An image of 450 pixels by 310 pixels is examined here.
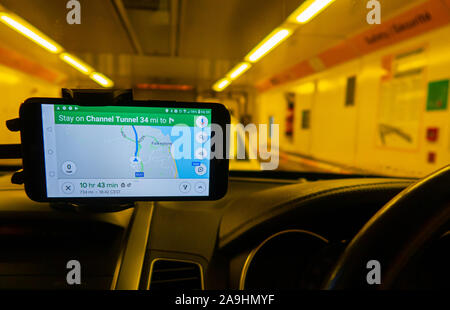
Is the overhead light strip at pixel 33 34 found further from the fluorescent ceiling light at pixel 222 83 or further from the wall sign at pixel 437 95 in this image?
the fluorescent ceiling light at pixel 222 83

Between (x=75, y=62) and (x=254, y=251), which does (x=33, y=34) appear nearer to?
(x=75, y=62)

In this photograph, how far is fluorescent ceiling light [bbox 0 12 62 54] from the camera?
3180mm

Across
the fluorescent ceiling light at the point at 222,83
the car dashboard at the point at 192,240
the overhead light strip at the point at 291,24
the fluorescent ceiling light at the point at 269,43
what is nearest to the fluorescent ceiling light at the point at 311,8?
the overhead light strip at the point at 291,24

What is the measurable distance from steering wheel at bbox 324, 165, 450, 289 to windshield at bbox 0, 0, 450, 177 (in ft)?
2.97

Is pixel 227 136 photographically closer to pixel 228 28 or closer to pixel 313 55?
pixel 228 28

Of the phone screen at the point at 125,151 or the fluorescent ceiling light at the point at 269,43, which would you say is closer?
the phone screen at the point at 125,151

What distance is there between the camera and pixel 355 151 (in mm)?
5715

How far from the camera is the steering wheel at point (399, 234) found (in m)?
0.38

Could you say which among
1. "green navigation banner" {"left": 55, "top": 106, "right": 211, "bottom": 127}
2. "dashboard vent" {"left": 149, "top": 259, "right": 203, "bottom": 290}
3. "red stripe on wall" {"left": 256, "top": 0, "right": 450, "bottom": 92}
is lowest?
"dashboard vent" {"left": 149, "top": 259, "right": 203, "bottom": 290}

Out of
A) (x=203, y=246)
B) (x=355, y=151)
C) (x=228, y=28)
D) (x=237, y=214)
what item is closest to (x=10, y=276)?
Result: (x=203, y=246)

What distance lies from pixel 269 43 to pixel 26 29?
3.24 meters

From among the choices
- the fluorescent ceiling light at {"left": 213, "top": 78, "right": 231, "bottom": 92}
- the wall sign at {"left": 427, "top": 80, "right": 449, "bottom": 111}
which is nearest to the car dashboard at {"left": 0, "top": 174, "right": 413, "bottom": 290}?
the wall sign at {"left": 427, "top": 80, "right": 449, "bottom": 111}

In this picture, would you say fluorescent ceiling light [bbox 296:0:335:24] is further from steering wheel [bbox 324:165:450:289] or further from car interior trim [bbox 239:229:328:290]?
steering wheel [bbox 324:165:450:289]

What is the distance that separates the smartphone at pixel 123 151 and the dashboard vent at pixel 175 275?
471mm
